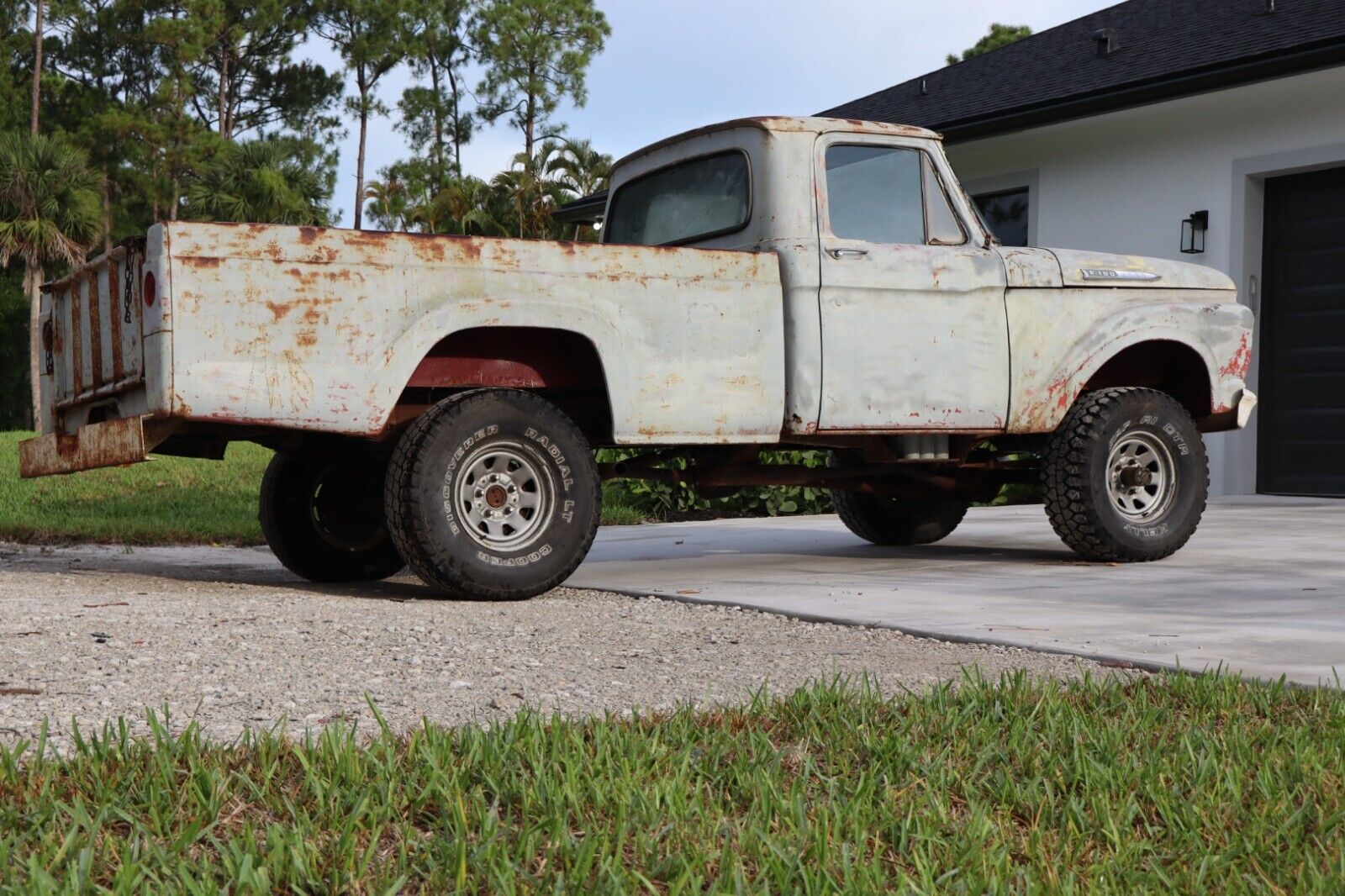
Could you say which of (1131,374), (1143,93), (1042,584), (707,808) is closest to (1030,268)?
(1131,374)

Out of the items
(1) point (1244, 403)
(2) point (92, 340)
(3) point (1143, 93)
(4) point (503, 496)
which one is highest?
(3) point (1143, 93)

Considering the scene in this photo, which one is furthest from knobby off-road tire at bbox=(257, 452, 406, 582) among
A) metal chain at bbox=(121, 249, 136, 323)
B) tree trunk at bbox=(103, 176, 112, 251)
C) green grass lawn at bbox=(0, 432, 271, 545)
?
tree trunk at bbox=(103, 176, 112, 251)

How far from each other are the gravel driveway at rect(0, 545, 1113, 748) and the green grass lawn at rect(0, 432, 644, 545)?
11.8ft

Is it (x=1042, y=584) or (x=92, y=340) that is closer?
(x=92, y=340)

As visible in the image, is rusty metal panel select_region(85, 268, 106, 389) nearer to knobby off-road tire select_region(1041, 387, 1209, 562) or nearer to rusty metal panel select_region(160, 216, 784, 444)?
→ rusty metal panel select_region(160, 216, 784, 444)

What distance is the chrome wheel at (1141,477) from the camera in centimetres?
761

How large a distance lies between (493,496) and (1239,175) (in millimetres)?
9102

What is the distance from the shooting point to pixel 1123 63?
14.2 meters

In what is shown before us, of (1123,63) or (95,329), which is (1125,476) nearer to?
(95,329)

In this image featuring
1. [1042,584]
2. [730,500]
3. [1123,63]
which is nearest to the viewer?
[1042,584]

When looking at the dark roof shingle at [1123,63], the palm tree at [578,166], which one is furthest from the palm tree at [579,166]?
the dark roof shingle at [1123,63]

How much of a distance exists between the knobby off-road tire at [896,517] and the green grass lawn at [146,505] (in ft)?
9.16

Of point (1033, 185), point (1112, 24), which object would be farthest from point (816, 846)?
point (1112, 24)

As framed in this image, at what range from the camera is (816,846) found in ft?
8.60
